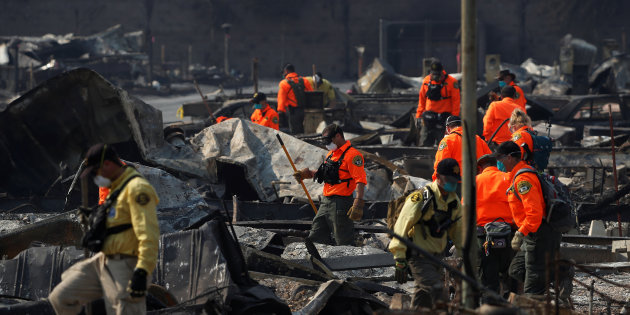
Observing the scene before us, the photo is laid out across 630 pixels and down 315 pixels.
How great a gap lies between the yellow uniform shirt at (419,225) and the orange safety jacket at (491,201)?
2.92 ft

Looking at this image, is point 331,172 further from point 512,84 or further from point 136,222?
point 512,84

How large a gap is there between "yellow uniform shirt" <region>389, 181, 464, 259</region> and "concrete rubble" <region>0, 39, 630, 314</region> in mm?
425

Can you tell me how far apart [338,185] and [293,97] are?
27.8 ft

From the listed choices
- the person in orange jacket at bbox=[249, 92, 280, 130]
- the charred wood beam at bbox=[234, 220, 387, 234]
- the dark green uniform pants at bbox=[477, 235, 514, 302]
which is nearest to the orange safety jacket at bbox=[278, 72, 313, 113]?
the person in orange jacket at bbox=[249, 92, 280, 130]

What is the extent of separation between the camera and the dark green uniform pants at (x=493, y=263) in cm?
756

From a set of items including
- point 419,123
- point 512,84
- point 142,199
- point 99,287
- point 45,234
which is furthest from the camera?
point 419,123

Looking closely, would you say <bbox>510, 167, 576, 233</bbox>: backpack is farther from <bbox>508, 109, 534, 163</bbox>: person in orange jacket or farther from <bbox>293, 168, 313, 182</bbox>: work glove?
<bbox>293, 168, 313, 182</bbox>: work glove

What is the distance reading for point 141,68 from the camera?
1559 inches

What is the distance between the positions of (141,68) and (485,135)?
29.8 meters

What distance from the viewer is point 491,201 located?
7.45m

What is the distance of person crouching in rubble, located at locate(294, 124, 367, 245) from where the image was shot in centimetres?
917

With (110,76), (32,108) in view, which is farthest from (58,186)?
(110,76)

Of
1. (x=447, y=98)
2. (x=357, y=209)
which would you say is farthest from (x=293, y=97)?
(x=357, y=209)

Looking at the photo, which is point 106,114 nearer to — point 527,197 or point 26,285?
point 26,285
